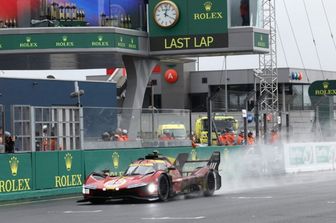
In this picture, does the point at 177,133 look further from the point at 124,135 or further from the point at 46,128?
the point at 46,128

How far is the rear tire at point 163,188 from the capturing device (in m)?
19.2

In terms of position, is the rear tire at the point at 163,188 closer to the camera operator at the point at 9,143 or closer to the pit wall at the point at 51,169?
the pit wall at the point at 51,169

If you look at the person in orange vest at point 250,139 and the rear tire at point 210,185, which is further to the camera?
the person in orange vest at point 250,139

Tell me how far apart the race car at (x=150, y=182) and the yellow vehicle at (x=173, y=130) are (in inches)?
306

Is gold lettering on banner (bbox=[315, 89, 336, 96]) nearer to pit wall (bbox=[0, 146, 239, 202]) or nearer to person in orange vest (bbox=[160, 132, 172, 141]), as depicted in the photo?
person in orange vest (bbox=[160, 132, 172, 141])

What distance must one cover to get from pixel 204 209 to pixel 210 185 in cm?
455

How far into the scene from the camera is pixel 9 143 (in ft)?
70.3

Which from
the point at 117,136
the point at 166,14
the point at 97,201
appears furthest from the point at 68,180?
the point at 166,14

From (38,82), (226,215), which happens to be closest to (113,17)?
(38,82)

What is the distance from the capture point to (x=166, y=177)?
19.5 meters

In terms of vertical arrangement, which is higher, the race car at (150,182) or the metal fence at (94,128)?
the metal fence at (94,128)

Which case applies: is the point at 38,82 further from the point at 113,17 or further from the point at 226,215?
the point at 226,215

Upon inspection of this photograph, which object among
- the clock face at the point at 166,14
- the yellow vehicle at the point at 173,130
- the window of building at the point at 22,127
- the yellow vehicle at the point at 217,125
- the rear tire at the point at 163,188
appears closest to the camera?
the rear tire at the point at 163,188

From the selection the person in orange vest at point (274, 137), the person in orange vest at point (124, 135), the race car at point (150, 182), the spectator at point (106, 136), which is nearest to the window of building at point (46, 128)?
the spectator at point (106, 136)
